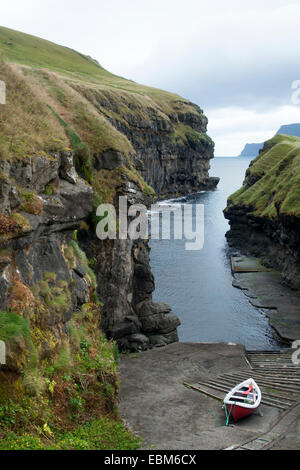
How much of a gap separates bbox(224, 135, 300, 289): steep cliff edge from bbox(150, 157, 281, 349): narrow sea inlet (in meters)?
7.54

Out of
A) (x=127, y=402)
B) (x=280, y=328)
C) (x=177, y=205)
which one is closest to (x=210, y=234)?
(x=177, y=205)

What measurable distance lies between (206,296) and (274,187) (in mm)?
39148

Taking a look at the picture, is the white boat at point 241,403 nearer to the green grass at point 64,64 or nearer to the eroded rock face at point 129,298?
the eroded rock face at point 129,298

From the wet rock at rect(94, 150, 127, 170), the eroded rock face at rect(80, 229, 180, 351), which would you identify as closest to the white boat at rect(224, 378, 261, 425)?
the eroded rock face at rect(80, 229, 180, 351)

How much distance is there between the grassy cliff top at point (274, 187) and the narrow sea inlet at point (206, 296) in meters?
13.1

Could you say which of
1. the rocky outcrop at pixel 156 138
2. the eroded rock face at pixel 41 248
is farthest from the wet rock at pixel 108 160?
the rocky outcrop at pixel 156 138

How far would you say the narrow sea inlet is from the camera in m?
59.2

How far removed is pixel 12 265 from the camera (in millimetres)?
18922

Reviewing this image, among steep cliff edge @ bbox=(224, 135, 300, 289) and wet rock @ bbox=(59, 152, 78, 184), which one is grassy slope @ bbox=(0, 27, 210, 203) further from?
steep cliff edge @ bbox=(224, 135, 300, 289)

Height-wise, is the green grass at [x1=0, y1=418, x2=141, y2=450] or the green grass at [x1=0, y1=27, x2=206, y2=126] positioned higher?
the green grass at [x1=0, y1=27, x2=206, y2=126]

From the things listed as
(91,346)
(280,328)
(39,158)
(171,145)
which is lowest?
(280,328)

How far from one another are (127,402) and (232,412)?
7.09 metres

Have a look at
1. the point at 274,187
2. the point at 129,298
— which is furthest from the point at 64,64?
the point at 129,298

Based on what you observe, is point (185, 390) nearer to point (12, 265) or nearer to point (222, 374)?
point (222, 374)
